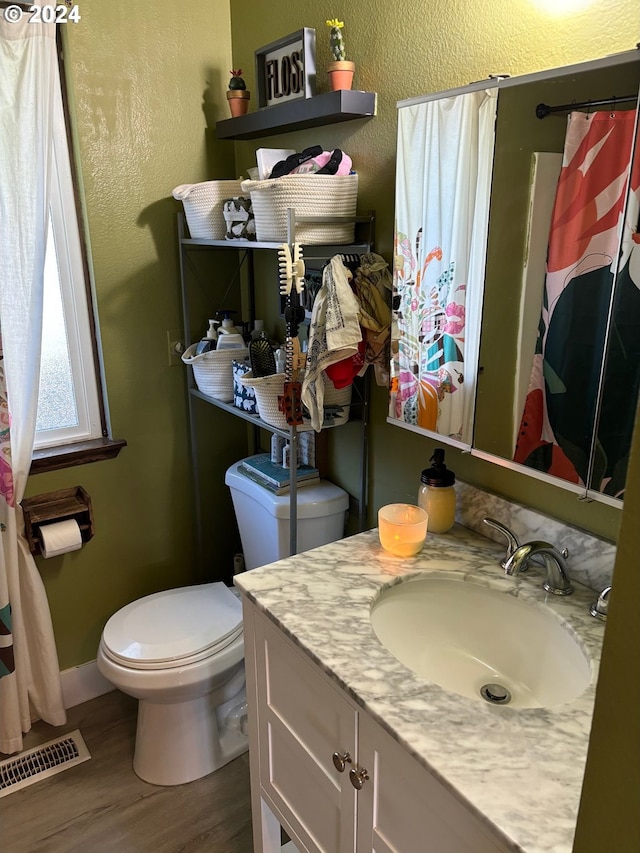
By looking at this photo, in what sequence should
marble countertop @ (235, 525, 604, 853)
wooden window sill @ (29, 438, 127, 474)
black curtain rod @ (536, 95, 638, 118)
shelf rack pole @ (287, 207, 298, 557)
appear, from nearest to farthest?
1. marble countertop @ (235, 525, 604, 853)
2. black curtain rod @ (536, 95, 638, 118)
3. shelf rack pole @ (287, 207, 298, 557)
4. wooden window sill @ (29, 438, 127, 474)

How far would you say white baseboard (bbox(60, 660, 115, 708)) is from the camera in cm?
222

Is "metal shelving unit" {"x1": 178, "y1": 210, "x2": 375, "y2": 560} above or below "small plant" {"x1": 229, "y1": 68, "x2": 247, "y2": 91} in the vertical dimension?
below

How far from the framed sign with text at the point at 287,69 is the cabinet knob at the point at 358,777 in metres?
1.55

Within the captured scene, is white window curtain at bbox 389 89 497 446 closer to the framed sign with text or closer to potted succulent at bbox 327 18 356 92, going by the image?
potted succulent at bbox 327 18 356 92

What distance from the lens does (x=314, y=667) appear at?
1.16m

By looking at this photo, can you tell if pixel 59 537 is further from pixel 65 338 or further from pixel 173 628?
pixel 65 338

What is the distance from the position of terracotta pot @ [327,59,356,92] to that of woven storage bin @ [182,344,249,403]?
0.79m

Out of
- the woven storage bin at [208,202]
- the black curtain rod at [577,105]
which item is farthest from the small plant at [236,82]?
the black curtain rod at [577,105]

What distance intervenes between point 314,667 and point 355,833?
0.29m

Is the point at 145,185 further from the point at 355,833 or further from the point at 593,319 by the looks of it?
the point at 355,833

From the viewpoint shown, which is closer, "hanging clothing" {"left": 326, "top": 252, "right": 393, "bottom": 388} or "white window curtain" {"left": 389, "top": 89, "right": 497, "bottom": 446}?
"white window curtain" {"left": 389, "top": 89, "right": 497, "bottom": 446}

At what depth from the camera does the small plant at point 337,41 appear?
1561 millimetres

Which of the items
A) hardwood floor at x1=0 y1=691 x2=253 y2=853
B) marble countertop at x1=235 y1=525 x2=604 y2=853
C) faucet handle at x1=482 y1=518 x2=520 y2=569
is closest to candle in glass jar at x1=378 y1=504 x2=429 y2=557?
marble countertop at x1=235 y1=525 x2=604 y2=853

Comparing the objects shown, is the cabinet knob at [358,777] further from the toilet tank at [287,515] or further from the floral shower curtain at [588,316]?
the toilet tank at [287,515]
